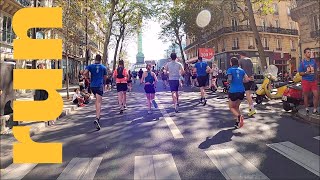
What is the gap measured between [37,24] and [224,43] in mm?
42228

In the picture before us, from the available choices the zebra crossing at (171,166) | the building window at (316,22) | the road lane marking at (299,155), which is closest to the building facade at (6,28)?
the zebra crossing at (171,166)

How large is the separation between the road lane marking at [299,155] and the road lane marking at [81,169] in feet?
10.3

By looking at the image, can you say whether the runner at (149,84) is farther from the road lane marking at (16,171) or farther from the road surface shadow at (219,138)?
the road lane marking at (16,171)

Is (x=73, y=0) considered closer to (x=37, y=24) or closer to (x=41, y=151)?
(x=37, y=24)

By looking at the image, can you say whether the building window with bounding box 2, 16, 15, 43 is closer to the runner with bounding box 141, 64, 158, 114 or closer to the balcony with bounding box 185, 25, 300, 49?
the runner with bounding box 141, 64, 158, 114

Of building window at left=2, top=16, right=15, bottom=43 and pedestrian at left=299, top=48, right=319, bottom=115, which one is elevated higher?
building window at left=2, top=16, right=15, bottom=43

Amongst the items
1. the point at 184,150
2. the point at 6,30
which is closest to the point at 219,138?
the point at 184,150

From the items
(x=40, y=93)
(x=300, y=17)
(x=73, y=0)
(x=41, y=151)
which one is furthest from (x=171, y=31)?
(x=41, y=151)

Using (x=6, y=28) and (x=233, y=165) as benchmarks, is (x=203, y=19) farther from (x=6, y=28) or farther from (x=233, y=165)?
(x=233, y=165)

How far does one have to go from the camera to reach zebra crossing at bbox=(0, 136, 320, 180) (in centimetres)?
390

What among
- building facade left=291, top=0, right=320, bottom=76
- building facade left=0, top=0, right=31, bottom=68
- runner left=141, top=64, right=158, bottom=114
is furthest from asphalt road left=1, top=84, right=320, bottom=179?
building facade left=291, top=0, right=320, bottom=76

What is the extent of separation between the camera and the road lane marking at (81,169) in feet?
13.1

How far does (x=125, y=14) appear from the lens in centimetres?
3603

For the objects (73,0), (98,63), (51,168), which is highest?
(73,0)
